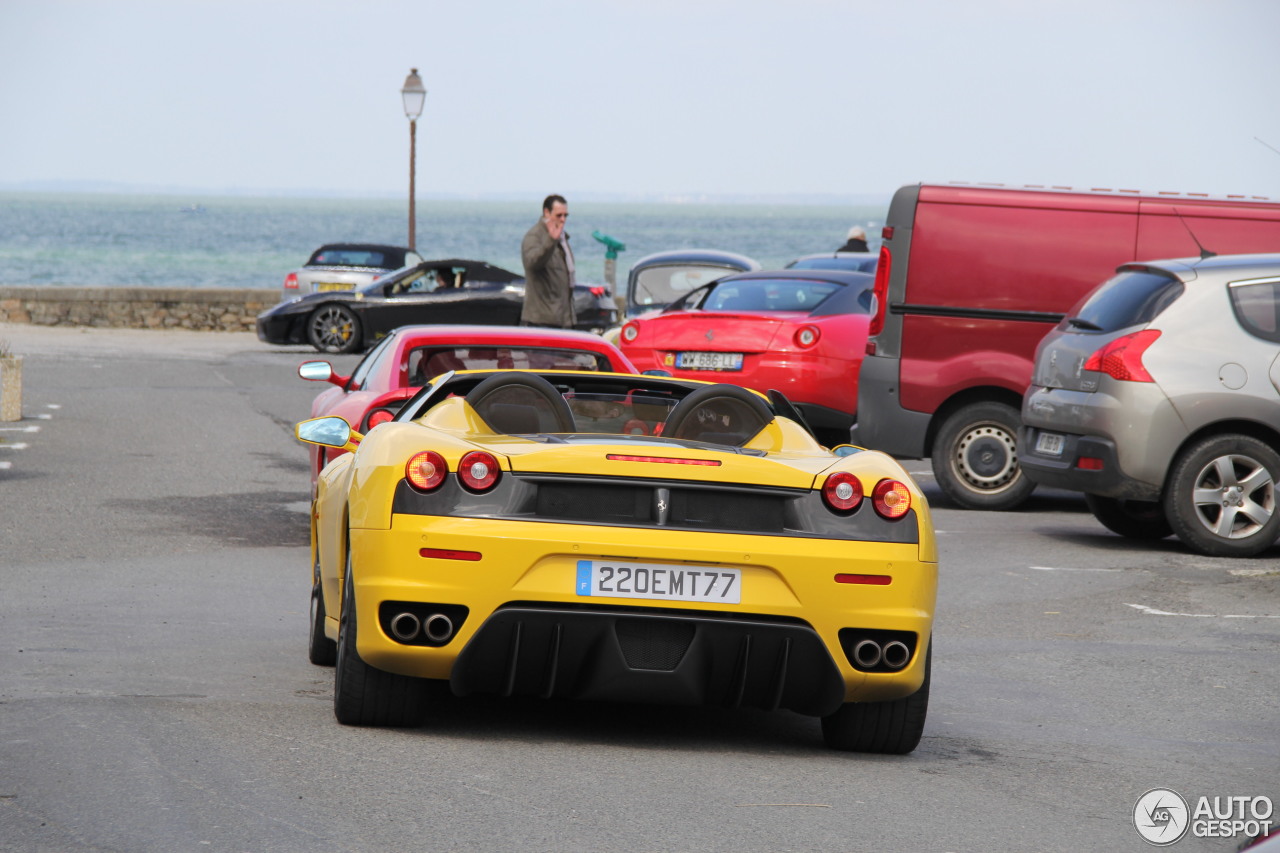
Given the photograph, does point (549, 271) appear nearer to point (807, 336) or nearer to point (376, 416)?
point (807, 336)

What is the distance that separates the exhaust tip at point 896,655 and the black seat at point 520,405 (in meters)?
1.31

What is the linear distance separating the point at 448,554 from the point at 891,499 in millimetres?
1307

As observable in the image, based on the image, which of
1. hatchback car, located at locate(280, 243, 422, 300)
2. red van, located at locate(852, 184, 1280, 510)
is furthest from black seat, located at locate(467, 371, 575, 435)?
hatchback car, located at locate(280, 243, 422, 300)

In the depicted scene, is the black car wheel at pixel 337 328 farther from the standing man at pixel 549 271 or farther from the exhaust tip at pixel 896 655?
the exhaust tip at pixel 896 655

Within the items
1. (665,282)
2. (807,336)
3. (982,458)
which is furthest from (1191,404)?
(665,282)

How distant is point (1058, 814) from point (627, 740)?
139cm

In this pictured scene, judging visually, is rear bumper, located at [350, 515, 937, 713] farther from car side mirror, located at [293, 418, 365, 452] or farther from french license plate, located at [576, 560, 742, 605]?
car side mirror, located at [293, 418, 365, 452]

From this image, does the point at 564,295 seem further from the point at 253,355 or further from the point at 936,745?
the point at 253,355

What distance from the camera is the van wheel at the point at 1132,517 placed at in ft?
38.5

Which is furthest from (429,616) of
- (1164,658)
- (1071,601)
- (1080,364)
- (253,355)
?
(253,355)

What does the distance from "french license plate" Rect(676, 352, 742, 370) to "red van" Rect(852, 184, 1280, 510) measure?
1827 millimetres

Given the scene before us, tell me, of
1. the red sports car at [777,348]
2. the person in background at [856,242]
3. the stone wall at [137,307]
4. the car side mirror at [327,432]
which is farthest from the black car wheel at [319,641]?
the stone wall at [137,307]

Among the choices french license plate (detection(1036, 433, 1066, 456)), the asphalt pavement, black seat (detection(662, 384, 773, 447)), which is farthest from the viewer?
french license plate (detection(1036, 433, 1066, 456))

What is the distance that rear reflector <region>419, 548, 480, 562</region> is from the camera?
17.0 feet
